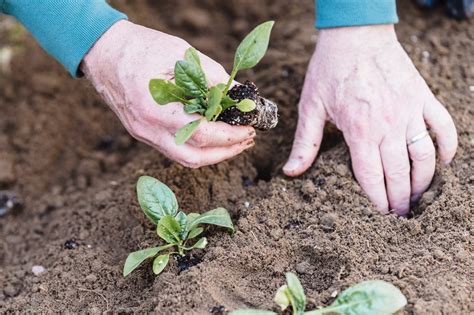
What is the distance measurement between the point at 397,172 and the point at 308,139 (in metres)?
0.32

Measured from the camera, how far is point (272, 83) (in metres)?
2.65

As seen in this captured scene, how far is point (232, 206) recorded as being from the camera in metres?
2.16

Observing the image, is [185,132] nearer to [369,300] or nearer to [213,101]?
[213,101]

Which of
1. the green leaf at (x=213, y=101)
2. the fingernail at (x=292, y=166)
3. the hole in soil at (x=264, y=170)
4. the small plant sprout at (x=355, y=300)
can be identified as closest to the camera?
the small plant sprout at (x=355, y=300)

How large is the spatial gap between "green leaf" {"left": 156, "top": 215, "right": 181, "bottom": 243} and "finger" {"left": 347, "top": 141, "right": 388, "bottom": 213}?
0.65 metres

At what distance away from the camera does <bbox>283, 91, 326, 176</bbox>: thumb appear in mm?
2176

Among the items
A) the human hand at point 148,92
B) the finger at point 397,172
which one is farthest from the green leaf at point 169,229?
the finger at point 397,172

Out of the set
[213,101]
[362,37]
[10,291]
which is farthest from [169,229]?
[362,37]

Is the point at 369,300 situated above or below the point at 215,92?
below

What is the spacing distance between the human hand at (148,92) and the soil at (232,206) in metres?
0.28

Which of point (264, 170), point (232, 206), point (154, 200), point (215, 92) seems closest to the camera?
point (215, 92)

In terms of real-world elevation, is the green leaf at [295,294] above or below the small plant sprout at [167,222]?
above

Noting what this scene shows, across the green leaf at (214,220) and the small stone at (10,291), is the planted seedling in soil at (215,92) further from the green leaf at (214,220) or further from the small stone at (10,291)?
the small stone at (10,291)

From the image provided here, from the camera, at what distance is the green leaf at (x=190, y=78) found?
5.53ft
